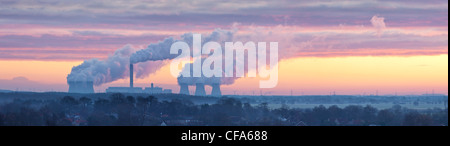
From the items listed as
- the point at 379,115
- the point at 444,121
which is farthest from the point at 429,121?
the point at 379,115

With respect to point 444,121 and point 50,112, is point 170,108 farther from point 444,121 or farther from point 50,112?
point 444,121

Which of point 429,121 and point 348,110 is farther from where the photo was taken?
point 348,110

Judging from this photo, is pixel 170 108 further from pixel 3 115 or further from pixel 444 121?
pixel 444 121
